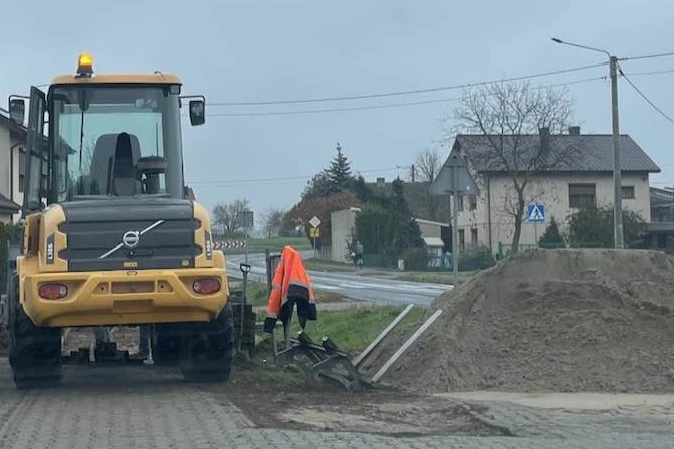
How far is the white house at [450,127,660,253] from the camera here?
206 feet

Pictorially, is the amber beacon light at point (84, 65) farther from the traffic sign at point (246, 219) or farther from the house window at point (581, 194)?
the house window at point (581, 194)

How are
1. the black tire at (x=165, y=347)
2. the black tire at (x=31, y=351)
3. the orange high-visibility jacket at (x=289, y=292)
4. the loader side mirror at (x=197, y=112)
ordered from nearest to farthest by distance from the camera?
the black tire at (x=31, y=351) → the black tire at (x=165, y=347) → the loader side mirror at (x=197, y=112) → the orange high-visibility jacket at (x=289, y=292)

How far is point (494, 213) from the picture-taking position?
6756 centimetres

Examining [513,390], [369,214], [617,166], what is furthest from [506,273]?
[369,214]

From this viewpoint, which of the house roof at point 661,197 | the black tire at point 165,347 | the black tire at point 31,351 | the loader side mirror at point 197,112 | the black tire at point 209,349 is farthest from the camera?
the house roof at point 661,197

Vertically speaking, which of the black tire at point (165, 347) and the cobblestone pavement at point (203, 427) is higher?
the black tire at point (165, 347)

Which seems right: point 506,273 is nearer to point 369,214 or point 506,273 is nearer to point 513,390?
point 513,390

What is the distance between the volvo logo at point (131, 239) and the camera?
486 inches

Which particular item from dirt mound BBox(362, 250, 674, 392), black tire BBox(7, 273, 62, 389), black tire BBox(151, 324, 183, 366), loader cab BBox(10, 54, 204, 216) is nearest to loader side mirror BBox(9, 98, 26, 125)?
loader cab BBox(10, 54, 204, 216)

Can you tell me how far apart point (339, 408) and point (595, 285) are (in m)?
4.29

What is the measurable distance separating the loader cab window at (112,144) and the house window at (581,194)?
186 ft

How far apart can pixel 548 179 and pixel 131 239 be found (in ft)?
185

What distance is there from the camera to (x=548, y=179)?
66750mm

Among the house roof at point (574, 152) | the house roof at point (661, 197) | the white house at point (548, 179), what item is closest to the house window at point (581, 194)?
the white house at point (548, 179)
